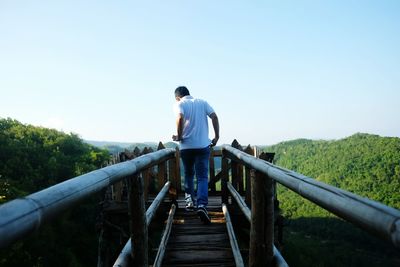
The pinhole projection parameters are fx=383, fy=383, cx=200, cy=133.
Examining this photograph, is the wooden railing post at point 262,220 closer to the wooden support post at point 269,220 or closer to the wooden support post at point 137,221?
the wooden support post at point 269,220

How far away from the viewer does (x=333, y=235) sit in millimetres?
73625

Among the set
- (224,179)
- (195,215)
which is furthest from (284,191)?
(195,215)

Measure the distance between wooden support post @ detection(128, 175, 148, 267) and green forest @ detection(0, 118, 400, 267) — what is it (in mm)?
1476

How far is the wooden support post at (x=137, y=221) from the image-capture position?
7.93ft

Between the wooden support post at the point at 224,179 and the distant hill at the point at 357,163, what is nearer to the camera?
the wooden support post at the point at 224,179

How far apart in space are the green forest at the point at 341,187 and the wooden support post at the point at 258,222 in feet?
129

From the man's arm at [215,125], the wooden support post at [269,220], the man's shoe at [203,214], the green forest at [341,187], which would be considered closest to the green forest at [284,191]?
Result: the green forest at [341,187]

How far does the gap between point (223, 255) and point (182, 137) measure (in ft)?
5.52

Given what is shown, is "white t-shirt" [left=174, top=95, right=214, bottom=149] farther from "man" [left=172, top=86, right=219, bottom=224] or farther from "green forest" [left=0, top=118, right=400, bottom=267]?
"green forest" [left=0, top=118, right=400, bottom=267]

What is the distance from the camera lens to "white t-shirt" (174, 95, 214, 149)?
4.94 m

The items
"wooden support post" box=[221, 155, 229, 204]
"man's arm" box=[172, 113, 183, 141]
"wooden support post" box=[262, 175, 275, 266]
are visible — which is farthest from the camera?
Answer: "wooden support post" box=[221, 155, 229, 204]

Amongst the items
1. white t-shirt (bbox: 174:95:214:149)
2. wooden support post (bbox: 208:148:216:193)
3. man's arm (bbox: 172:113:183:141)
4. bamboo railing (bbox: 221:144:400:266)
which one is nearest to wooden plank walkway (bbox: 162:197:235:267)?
bamboo railing (bbox: 221:144:400:266)

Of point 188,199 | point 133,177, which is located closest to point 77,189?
point 133,177

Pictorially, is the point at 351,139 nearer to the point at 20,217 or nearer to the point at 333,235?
the point at 333,235
